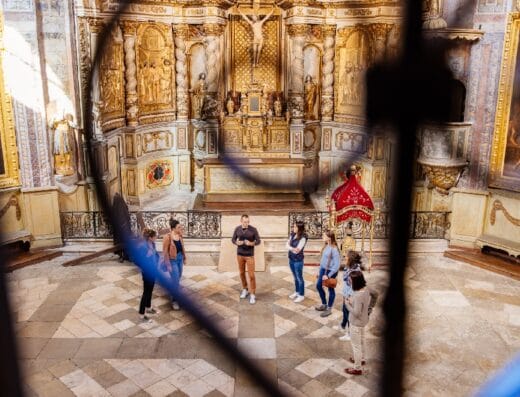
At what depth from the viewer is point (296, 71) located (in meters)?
15.7

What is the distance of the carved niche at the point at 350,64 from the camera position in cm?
1511

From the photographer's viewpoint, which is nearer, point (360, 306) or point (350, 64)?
point (360, 306)

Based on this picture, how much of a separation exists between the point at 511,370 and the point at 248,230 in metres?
7.43

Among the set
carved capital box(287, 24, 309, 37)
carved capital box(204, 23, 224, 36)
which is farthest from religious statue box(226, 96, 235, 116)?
carved capital box(287, 24, 309, 37)

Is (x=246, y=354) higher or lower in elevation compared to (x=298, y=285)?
higher

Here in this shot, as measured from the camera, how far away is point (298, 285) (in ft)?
29.0

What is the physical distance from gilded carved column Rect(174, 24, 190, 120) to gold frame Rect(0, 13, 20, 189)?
20.0ft

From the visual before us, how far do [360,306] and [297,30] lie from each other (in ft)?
35.5

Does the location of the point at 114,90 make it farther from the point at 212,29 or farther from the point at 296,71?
the point at 296,71

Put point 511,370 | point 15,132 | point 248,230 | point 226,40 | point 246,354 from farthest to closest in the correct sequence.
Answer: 1. point 226,40
2. point 15,132
3. point 248,230
4. point 511,370
5. point 246,354

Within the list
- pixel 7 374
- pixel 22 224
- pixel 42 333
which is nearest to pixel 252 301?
pixel 42 333

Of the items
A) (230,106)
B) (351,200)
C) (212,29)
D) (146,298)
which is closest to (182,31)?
(212,29)

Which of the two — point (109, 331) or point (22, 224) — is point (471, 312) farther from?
point (22, 224)

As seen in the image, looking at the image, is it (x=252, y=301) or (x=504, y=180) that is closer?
(x=252, y=301)
